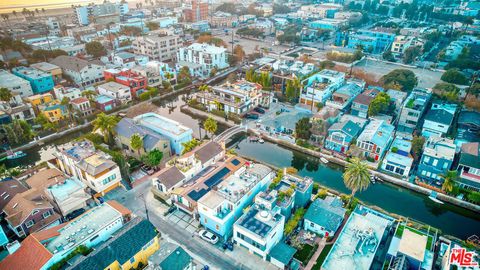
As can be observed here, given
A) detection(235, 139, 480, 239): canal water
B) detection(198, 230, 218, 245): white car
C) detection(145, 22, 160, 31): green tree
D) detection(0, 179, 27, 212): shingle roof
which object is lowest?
detection(235, 139, 480, 239): canal water

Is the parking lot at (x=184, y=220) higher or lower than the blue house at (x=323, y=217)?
lower

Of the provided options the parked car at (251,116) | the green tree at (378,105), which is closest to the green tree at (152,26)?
the parked car at (251,116)

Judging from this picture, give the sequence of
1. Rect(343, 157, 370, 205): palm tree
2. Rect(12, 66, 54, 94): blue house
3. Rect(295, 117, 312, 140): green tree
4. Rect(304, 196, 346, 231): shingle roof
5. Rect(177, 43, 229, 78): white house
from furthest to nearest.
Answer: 1. Rect(177, 43, 229, 78): white house
2. Rect(12, 66, 54, 94): blue house
3. Rect(295, 117, 312, 140): green tree
4. Rect(343, 157, 370, 205): palm tree
5. Rect(304, 196, 346, 231): shingle roof

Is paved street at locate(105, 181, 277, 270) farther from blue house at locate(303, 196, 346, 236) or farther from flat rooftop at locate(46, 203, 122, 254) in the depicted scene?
blue house at locate(303, 196, 346, 236)

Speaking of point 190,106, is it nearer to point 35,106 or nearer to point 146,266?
point 35,106

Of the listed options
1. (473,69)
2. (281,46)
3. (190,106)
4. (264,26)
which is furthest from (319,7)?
(190,106)

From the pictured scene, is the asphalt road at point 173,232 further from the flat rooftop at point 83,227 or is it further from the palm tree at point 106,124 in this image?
the palm tree at point 106,124

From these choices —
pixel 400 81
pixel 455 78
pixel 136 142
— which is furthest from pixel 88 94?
pixel 455 78

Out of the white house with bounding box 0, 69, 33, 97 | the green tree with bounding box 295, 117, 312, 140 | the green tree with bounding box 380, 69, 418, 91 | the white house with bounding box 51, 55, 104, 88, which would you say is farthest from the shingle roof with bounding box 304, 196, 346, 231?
the white house with bounding box 0, 69, 33, 97
